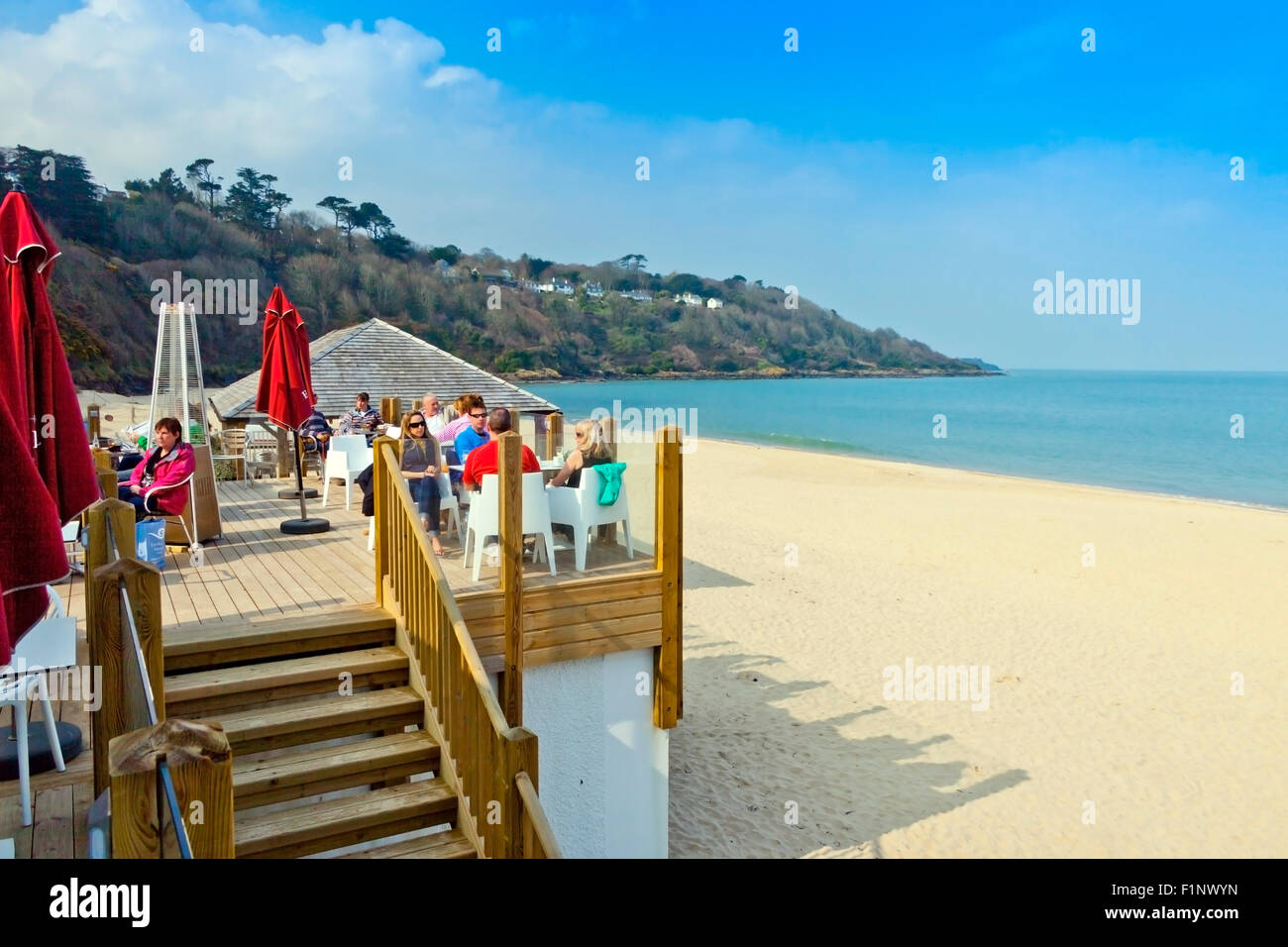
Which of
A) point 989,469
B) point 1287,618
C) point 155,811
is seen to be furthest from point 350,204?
point 155,811

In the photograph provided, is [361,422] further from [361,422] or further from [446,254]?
[446,254]

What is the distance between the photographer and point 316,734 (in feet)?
16.7

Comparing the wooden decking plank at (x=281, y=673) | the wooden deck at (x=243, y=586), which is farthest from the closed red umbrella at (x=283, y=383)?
the wooden decking plank at (x=281, y=673)

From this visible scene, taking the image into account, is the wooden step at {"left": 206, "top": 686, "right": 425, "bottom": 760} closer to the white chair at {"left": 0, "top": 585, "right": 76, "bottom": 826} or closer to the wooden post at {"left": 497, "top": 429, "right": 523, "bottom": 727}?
the wooden post at {"left": 497, "top": 429, "right": 523, "bottom": 727}

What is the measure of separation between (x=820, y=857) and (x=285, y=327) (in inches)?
307

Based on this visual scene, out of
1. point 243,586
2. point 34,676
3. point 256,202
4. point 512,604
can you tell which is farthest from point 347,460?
point 256,202

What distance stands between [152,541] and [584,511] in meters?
3.57

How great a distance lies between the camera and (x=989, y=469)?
44.8 meters

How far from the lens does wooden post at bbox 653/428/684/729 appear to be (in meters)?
6.57

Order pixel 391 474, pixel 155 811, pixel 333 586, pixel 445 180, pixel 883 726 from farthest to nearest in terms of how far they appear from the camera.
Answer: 1. pixel 445 180
2. pixel 883 726
3. pixel 333 586
4. pixel 391 474
5. pixel 155 811

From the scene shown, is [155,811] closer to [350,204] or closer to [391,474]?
[391,474]

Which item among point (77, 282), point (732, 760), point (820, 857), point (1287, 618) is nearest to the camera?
point (820, 857)

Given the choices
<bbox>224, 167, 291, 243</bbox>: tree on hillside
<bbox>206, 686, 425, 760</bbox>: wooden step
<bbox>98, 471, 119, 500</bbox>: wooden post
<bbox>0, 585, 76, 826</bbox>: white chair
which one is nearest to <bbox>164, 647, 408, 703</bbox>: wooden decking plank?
<bbox>206, 686, 425, 760</bbox>: wooden step

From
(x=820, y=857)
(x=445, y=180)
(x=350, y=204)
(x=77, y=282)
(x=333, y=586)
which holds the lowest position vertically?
(x=820, y=857)
